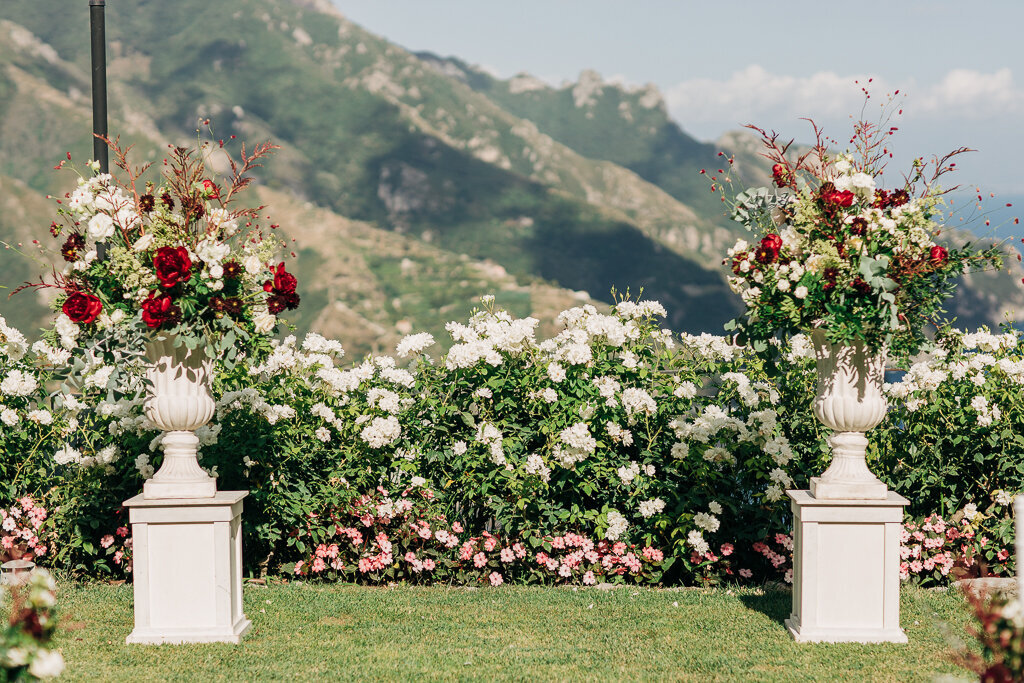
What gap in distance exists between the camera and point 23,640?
2186mm

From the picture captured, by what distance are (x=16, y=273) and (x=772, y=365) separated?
78.3 m

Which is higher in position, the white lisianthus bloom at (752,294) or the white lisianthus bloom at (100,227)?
the white lisianthus bloom at (100,227)

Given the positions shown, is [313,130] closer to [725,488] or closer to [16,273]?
[16,273]

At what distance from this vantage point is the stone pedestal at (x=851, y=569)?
13.5ft

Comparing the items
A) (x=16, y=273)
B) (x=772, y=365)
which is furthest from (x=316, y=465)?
(x=16, y=273)

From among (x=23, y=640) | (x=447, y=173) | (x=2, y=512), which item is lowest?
(x=2, y=512)

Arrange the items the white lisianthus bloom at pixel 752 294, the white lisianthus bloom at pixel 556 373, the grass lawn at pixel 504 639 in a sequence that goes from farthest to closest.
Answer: the white lisianthus bloom at pixel 556 373
the white lisianthus bloom at pixel 752 294
the grass lawn at pixel 504 639

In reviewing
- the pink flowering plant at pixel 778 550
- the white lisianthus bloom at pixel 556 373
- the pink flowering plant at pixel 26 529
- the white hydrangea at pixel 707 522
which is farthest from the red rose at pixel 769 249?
the pink flowering plant at pixel 26 529

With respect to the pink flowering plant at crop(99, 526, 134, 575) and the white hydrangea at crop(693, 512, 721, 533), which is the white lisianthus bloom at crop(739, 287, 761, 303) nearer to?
the white hydrangea at crop(693, 512, 721, 533)

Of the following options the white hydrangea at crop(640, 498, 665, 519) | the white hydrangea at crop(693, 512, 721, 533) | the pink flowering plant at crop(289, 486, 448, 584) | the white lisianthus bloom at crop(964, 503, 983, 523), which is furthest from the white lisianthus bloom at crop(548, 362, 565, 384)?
the white lisianthus bloom at crop(964, 503, 983, 523)

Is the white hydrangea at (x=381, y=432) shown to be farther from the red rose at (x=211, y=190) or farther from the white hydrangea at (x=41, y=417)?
the white hydrangea at (x=41, y=417)

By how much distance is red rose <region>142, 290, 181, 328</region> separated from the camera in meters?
3.91

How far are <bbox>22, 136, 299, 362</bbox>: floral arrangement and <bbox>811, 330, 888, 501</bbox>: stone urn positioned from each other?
2421mm

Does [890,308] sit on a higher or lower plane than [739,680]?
higher
